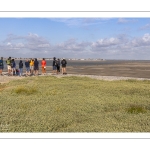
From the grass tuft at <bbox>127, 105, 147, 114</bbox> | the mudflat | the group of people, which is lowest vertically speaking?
the mudflat

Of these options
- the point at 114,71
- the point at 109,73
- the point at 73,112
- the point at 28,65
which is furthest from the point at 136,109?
the point at 114,71

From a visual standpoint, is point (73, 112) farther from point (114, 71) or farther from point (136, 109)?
point (114, 71)

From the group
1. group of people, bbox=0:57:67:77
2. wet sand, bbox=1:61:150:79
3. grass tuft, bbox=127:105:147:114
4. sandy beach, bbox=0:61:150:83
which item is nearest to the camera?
grass tuft, bbox=127:105:147:114

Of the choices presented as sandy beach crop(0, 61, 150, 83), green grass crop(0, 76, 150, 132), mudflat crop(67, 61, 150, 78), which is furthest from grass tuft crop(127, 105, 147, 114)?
mudflat crop(67, 61, 150, 78)

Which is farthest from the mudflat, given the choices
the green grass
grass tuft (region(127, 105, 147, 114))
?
grass tuft (region(127, 105, 147, 114))

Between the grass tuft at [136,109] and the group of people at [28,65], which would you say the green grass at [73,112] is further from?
the group of people at [28,65]

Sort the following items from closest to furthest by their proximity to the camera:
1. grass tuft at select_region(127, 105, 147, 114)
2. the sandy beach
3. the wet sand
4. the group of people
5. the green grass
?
1. the green grass
2. grass tuft at select_region(127, 105, 147, 114)
3. the group of people
4. the sandy beach
5. the wet sand

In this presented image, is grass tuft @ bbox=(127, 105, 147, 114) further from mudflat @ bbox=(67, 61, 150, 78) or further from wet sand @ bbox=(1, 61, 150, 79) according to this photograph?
mudflat @ bbox=(67, 61, 150, 78)

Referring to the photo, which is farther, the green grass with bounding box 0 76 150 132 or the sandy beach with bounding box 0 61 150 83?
the sandy beach with bounding box 0 61 150 83

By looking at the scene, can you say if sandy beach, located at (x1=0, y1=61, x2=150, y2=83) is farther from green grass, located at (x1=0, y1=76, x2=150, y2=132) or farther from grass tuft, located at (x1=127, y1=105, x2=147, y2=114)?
grass tuft, located at (x1=127, y1=105, x2=147, y2=114)

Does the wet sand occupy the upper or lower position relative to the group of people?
lower

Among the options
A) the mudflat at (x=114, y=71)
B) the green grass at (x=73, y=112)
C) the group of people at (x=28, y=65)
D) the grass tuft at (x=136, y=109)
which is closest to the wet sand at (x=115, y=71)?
the mudflat at (x=114, y=71)
